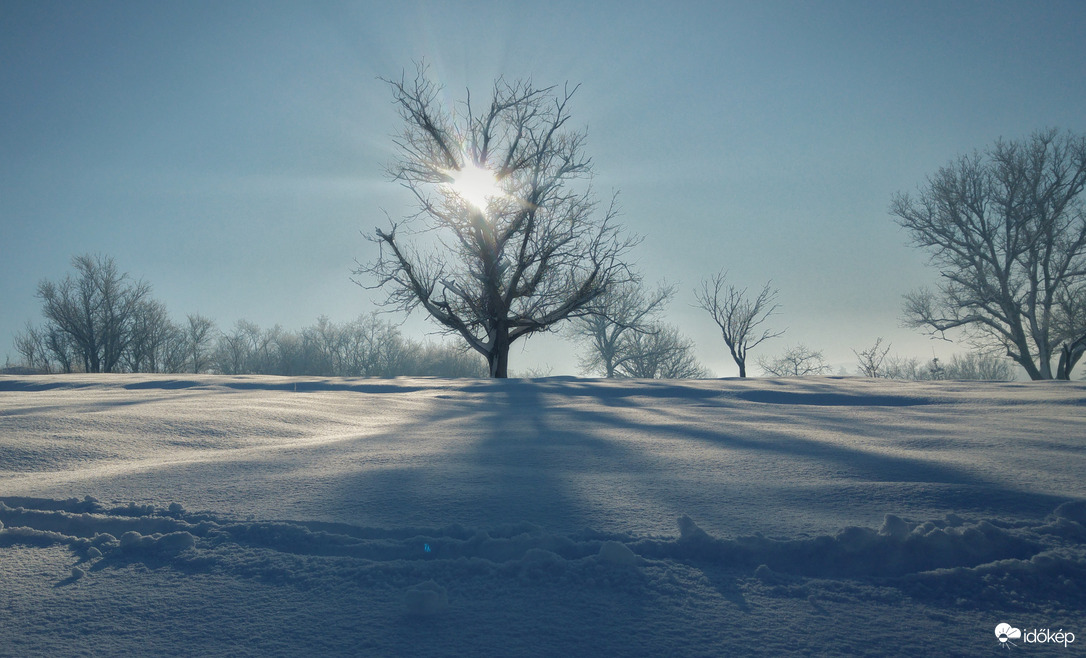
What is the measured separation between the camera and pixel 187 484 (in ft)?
6.95

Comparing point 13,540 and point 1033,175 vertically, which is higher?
point 1033,175

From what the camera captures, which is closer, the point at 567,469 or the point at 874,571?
the point at 874,571

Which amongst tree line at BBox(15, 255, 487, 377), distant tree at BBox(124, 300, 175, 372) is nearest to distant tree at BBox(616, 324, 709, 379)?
tree line at BBox(15, 255, 487, 377)

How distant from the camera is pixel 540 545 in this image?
1.60 metres

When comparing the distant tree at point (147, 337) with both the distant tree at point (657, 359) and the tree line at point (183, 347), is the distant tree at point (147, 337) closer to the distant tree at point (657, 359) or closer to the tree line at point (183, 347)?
the tree line at point (183, 347)

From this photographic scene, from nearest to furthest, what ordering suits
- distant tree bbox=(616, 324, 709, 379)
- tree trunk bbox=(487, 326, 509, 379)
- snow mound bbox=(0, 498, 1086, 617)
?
snow mound bbox=(0, 498, 1086, 617) → tree trunk bbox=(487, 326, 509, 379) → distant tree bbox=(616, 324, 709, 379)

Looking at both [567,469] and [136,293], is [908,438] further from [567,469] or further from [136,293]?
[136,293]

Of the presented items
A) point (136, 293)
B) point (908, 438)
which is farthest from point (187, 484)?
point (136, 293)

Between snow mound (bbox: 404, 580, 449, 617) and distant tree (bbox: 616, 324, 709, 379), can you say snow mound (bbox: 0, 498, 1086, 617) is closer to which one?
snow mound (bbox: 404, 580, 449, 617)

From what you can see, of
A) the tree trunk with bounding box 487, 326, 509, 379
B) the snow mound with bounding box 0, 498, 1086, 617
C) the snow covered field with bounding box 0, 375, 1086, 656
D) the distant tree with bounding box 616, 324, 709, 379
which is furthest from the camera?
the distant tree with bounding box 616, 324, 709, 379

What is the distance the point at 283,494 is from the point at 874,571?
194cm

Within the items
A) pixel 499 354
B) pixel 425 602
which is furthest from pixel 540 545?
pixel 499 354

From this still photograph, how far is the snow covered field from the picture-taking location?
1.24 m

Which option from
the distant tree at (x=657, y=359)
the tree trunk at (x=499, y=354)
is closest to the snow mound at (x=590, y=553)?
the tree trunk at (x=499, y=354)
